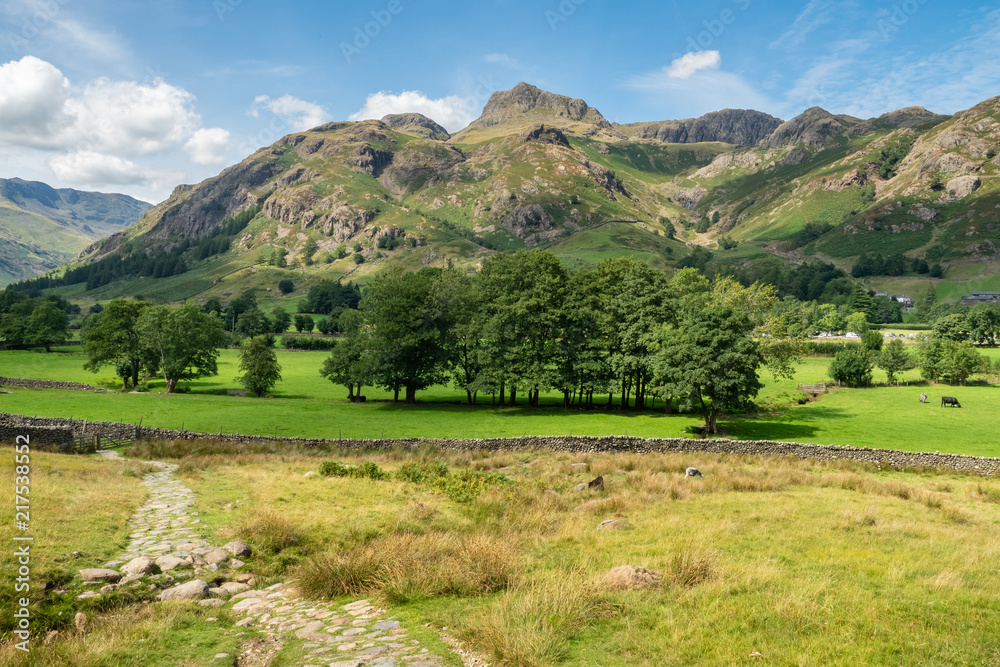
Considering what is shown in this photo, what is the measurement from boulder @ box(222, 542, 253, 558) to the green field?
1089 inches

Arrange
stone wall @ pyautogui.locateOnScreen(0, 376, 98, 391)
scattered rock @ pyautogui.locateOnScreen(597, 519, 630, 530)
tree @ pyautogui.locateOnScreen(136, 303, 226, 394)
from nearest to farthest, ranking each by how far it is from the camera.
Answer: scattered rock @ pyautogui.locateOnScreen(597, 519, 630, 530) → stone wall @ pyautogui.locateOnScreen(0, 376, 98, 391) → tree @ pyautogui.locateOnScreen(136, 303, 226, 394)

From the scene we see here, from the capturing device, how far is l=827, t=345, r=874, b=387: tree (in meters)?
71.0

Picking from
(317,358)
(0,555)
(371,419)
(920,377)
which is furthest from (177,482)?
(920,377)

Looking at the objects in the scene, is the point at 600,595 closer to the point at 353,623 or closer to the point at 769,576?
the point at 769,576

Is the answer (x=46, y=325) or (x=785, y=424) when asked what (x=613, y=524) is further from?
(x=46, y=325)

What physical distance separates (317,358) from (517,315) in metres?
64.2

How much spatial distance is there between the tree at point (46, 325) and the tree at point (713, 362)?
115 m

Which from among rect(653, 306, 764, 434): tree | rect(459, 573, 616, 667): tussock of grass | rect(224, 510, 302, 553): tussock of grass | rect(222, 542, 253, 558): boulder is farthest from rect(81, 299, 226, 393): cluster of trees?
rect(459, 573, 616, 667): tussock of grass

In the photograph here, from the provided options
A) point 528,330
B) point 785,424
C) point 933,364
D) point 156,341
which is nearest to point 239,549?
point 528,330

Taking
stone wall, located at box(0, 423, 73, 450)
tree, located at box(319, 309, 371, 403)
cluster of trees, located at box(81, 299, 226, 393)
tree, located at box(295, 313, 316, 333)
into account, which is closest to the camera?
stone wall, located at box(0, 423, 73, 450)

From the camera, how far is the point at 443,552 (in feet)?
38.7

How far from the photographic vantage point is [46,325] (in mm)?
99500

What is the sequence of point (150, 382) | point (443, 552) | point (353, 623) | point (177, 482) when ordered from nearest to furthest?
point (353, 623)
point (443, 552)
point (177, 482)
point (150, 382)

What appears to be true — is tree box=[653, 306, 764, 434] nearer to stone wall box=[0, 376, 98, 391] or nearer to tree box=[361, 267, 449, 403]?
tree box=[361, 267, 449, 403]
